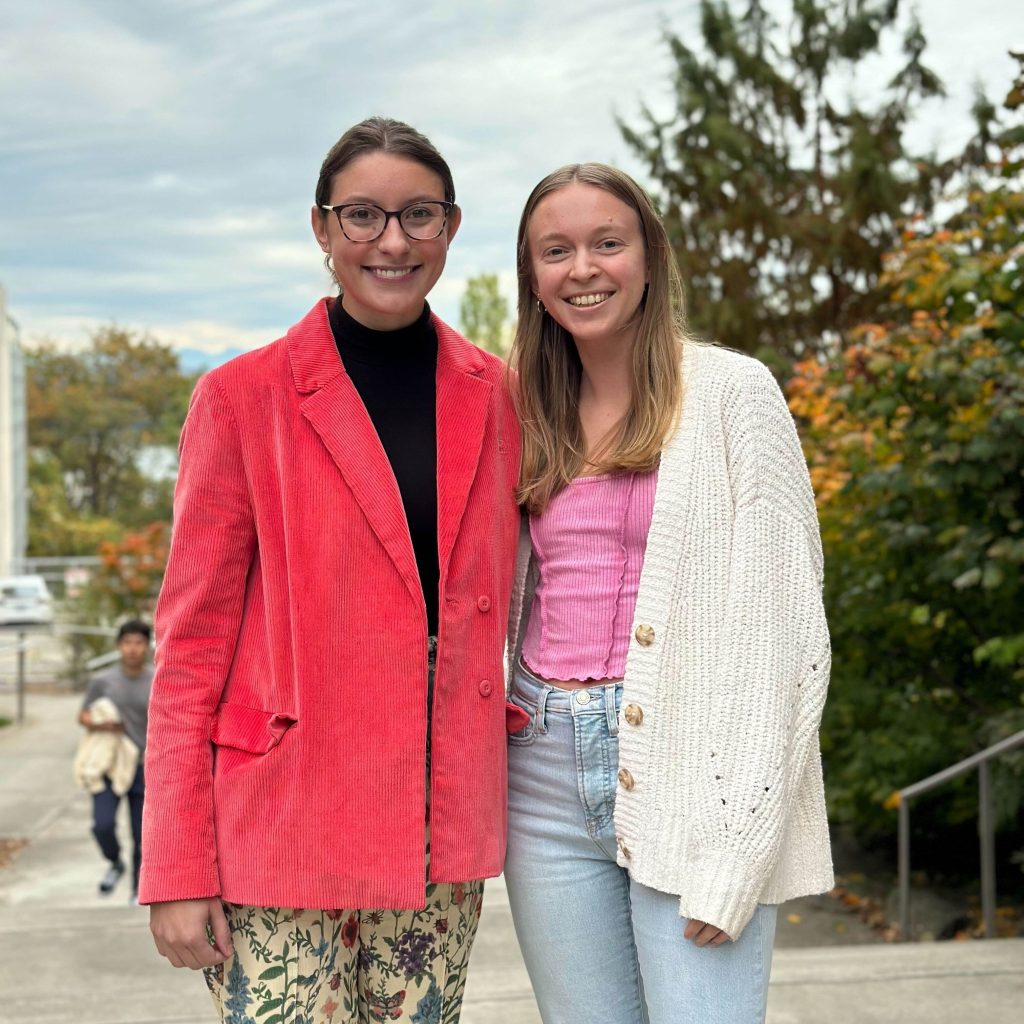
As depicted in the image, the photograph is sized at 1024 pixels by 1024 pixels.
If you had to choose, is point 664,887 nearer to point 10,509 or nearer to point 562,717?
point 562,717

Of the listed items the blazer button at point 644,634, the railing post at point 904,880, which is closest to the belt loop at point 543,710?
the blazer button at point 644,634

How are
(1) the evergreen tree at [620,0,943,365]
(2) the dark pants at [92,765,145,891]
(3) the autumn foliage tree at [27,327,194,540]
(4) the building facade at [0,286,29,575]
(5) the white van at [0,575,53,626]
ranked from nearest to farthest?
1. (2) the dark pants at [92,765,145,891]
2. (1) the evergreen tree at [620,0,943,365]
3. (5) the white van at [0,575,53,626]
4. (4) the building facade at [0,286,29,575]
5. (3) the autumn foliage tree at [27,327,194,540]

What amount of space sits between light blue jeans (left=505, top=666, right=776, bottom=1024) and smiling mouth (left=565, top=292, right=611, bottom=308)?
0.65 m

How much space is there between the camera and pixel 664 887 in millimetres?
2107

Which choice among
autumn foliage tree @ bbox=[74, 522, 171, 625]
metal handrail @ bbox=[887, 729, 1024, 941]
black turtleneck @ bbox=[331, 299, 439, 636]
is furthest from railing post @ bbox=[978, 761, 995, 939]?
autumn foliage tree @ bbox=[74, 522, 171, 625]

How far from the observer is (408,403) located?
7.53 ft

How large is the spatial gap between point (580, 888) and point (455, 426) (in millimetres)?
808

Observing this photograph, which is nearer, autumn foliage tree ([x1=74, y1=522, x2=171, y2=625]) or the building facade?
autumn foliage tree ([x1=74, y1=522, x2=171, y2=625])

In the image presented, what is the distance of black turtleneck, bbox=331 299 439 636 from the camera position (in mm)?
2201

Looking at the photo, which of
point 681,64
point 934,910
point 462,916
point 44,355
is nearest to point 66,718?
point 681,64

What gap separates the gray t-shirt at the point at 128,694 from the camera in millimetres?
8148

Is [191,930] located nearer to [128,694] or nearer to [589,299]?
[589,299]

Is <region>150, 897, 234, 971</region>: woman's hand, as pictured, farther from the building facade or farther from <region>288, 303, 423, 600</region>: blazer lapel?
the building facade

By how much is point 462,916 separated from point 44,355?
42.4 m
